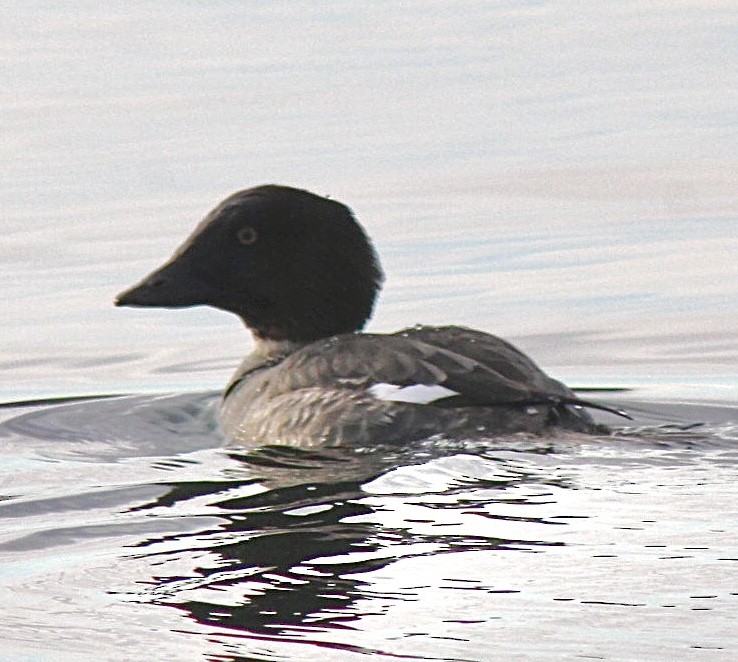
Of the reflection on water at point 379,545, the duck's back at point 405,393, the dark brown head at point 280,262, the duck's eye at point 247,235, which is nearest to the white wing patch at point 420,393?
the duck's back at point 405,393

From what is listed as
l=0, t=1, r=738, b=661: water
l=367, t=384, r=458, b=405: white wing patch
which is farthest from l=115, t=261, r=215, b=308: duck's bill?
l=367, t=384, r=458, b=405: white wing patch

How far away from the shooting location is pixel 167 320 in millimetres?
12688

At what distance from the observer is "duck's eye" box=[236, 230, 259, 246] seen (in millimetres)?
9969

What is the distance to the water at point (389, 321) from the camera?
6.18 m

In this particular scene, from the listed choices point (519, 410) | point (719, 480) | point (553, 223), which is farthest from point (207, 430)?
point (553, 223)

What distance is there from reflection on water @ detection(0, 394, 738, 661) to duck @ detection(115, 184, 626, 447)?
0.16 metres

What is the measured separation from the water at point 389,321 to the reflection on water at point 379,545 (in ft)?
0.06

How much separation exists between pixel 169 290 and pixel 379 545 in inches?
131

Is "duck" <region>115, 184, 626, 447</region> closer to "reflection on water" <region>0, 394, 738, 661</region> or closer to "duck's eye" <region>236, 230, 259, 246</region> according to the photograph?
"duck's eye" <region>236, 230, 259, 246</region>

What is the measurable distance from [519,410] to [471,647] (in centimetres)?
A: 302

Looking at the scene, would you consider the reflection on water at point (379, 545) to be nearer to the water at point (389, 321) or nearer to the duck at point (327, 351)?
the water at point (389, 321)

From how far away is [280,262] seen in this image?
10031 mm

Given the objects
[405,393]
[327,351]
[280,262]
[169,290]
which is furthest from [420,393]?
[169,290]

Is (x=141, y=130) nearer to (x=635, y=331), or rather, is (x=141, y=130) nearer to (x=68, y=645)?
(x=635, y=331)
